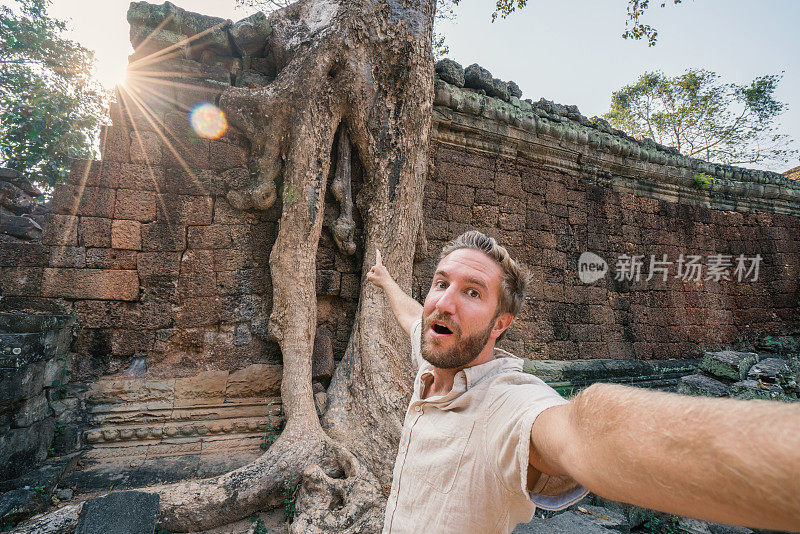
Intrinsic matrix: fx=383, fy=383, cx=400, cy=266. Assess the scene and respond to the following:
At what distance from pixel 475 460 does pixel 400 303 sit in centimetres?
134

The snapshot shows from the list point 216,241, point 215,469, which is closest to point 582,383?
point 215,469

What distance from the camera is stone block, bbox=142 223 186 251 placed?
3.15 meters

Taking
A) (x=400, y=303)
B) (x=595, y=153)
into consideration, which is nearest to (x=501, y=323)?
(x=400, y=303)

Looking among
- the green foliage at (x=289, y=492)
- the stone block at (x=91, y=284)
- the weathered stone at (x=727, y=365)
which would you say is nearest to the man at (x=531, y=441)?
the green foliage at (x=289, y=492)

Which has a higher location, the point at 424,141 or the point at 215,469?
the point at 424,141

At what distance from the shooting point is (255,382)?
126 inches

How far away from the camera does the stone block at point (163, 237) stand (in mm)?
3154

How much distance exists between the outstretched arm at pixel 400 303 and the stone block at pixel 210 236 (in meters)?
1.47

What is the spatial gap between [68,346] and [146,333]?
1.58 ft

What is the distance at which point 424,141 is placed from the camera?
3.47 meters

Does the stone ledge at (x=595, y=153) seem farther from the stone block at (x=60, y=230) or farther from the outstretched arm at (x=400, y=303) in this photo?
the stone block at (x=60, y=230)

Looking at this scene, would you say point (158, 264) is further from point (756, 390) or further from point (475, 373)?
point (756, 390)

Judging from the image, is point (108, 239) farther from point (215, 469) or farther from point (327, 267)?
point (215, 469)

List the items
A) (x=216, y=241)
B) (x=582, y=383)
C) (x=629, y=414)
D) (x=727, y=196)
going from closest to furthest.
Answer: (x=629, y=414), (x=216, y=241), (x=582, y=383), (x=727, y=196)
